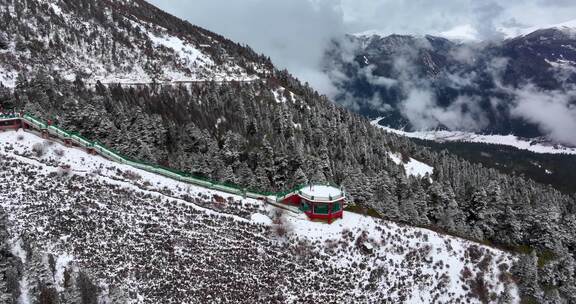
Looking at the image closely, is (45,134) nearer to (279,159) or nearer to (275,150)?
(279,159)

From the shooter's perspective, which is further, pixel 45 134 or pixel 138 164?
pixel 138 164

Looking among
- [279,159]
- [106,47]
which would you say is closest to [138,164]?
[279,159]

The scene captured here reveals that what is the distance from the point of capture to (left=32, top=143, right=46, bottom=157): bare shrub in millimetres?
52750

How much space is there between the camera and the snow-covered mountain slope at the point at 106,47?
102188mm

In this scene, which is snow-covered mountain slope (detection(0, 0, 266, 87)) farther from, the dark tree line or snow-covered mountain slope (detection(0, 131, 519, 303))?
snow-covered mountain slope (detection(0, 131, 519, 303))

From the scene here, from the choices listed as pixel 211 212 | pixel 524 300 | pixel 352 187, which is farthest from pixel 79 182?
pixel 524 300

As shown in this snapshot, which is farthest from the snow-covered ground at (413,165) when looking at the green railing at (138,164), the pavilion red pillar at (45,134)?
the pavilion red pillar at (45,134)

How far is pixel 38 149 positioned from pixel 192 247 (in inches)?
975

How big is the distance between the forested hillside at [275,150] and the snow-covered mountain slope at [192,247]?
24.6 ft

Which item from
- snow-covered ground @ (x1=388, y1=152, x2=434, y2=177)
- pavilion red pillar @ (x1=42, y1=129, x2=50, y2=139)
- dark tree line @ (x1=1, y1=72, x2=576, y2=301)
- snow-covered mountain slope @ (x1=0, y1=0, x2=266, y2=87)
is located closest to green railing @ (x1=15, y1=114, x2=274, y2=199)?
pavilion red pillar @ (x1=42, y1=129, x2=50, y2=139)

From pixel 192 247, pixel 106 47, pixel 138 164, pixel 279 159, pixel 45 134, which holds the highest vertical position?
pixel 106 47

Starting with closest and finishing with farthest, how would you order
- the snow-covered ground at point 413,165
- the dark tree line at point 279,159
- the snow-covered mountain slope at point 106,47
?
the dark tree line at point 279,159 < the snow-covered mountain slope at point 106,47 < the snow-covered ground at point 413,165

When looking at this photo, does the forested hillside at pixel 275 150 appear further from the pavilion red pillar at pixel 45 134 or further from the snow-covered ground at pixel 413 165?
the pavilion red pillar at pixel 45 134

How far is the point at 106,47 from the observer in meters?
120
